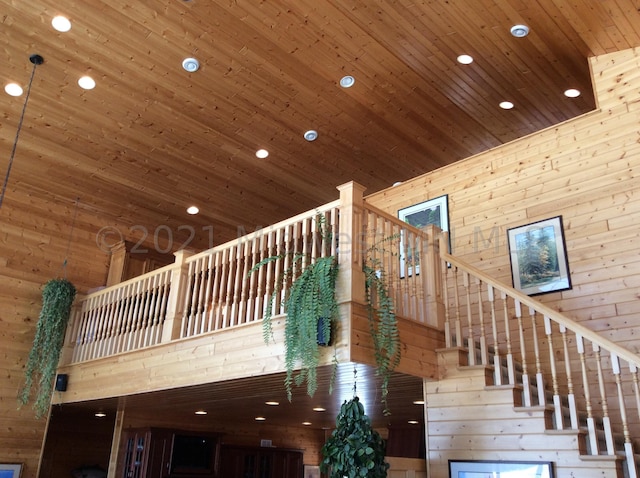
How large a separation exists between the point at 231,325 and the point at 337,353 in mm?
1374

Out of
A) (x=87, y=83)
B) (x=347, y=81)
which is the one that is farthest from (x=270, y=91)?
(x=87, y=83)

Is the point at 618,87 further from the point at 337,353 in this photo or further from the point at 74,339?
the point at 74,339

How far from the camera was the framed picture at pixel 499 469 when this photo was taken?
445 cm

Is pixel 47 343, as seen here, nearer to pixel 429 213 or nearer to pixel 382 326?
pixel 382 326

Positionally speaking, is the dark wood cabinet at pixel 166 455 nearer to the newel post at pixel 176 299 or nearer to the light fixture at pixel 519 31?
the newel post at pixel 176 299

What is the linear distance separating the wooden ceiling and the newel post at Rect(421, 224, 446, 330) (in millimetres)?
1954

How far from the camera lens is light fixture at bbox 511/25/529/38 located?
580cm

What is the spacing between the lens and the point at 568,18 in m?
5.70

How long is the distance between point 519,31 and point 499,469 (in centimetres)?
409

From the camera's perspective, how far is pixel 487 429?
4.84m

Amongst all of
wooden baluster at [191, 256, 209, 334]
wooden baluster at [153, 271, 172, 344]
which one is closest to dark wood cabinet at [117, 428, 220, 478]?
wooden baluster at [153, 271, 172, 344]

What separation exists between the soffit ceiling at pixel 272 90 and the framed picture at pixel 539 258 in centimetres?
161

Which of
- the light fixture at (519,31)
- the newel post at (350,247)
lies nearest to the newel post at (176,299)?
the newel post at (350,247)

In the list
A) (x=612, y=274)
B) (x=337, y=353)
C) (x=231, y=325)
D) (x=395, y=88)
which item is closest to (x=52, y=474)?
(x=231, y=325)
